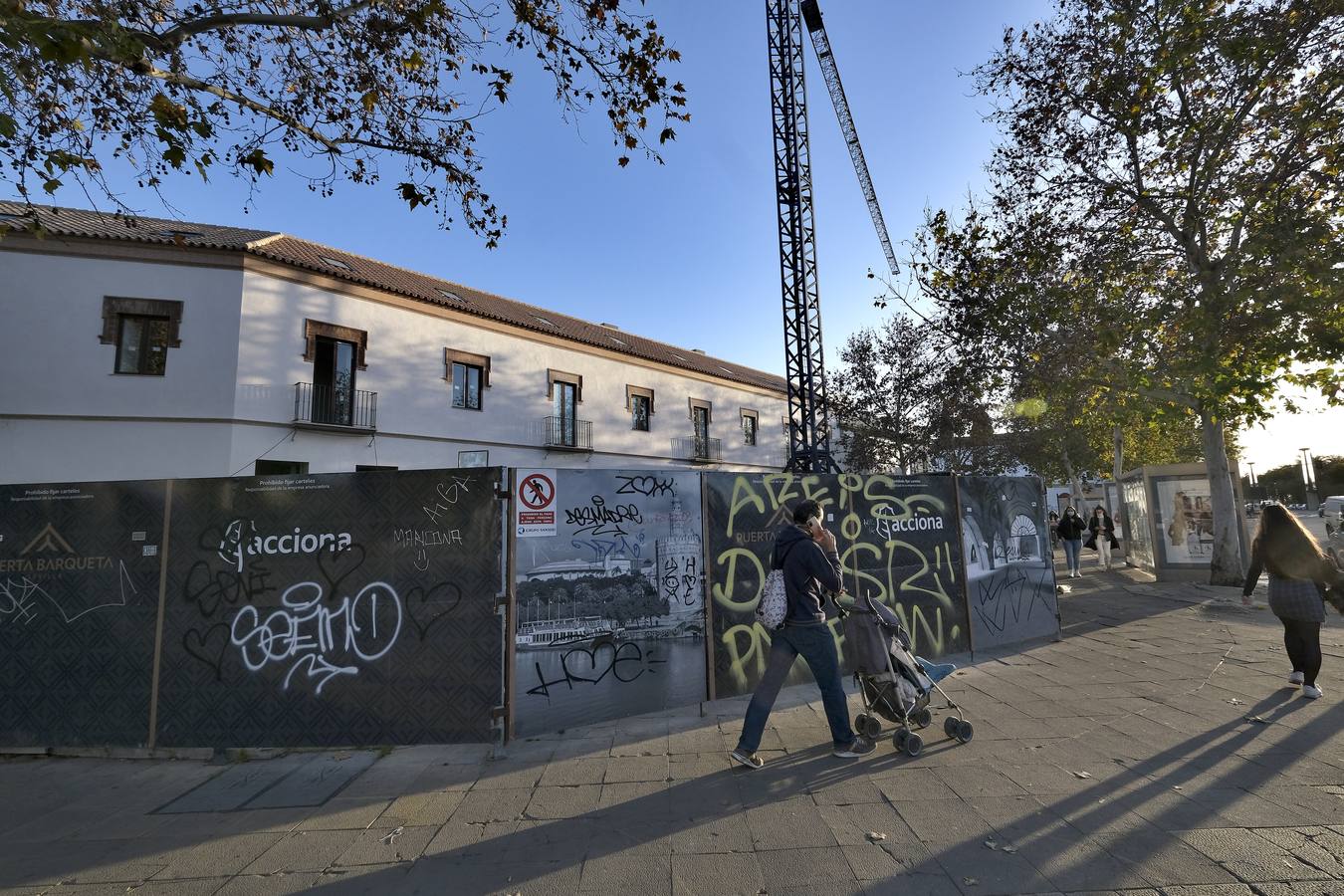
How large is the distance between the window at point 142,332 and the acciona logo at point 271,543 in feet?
46.0

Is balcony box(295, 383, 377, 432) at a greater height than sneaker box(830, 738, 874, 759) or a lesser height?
greater

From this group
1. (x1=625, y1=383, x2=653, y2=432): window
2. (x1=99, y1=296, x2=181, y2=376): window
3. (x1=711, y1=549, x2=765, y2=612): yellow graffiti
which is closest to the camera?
(x1=711, y1=549, x2=765, y2=612): yellow graffiti

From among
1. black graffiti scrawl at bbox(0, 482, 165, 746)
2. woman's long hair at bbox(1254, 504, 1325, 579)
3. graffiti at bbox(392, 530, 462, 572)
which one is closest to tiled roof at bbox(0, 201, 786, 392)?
black graffiti scrawl at bbox(0, 482, 165, 746)

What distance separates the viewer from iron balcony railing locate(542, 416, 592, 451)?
73.3ft

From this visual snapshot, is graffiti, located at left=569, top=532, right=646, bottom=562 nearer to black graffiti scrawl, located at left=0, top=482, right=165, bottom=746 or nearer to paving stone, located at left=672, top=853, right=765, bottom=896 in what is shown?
paving stone, located at left=672, top=853, right=765, bottom=896

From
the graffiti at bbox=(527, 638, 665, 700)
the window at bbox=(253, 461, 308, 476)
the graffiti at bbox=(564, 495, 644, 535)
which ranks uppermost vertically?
the window at bbox=(253, 461, 308, 476)

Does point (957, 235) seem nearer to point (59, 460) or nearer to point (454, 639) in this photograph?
point (454, 639)

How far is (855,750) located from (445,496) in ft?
11.7

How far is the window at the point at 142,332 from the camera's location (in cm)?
1535

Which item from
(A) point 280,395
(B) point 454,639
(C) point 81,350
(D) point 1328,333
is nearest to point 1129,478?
(D) point 1328,333

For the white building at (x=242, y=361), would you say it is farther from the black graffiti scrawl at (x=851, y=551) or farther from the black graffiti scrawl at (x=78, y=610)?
the black graffiti scrawl at (x=78, y=610)

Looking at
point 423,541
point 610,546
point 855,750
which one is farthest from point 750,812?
point 423,541

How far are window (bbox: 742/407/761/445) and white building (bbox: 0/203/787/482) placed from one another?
1061cm

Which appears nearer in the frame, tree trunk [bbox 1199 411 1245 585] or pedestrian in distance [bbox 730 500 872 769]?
pedestrian in distance [bbox 730 500 872 769]
